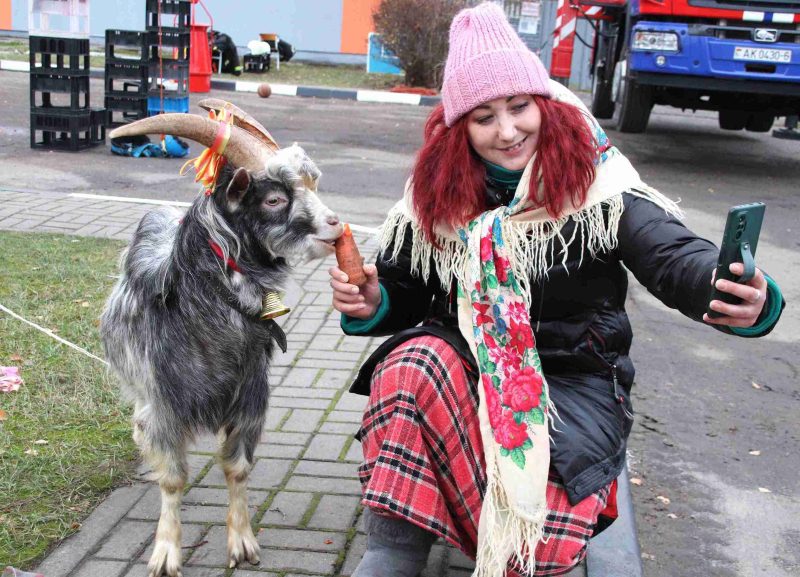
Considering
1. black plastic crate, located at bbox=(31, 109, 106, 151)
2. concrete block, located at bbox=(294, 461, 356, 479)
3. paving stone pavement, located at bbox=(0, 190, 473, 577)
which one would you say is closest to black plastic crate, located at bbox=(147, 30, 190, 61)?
black plastic crate, located at bbox=(31, 109, 106, 151)

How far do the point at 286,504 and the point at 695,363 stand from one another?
2.78m

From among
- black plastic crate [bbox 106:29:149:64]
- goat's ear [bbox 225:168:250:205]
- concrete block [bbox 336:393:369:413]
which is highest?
black plastic crate [bbox 106:29:149:64]

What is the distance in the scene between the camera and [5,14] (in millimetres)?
23812

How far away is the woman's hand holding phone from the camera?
2.30m

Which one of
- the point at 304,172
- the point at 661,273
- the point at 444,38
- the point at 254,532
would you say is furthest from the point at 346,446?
the point at 444,38

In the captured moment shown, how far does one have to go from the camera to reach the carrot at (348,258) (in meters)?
2.96

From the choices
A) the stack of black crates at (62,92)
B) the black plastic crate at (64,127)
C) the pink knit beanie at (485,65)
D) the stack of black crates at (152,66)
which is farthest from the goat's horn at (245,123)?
the stack of black crates at (152,66)

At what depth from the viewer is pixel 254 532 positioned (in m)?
3.33

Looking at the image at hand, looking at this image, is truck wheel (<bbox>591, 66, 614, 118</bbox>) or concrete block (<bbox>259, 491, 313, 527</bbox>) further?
truck wheel (<bbox>591, 66, 614, 118</bbox>)

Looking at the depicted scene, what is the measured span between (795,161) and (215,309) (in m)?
11.3

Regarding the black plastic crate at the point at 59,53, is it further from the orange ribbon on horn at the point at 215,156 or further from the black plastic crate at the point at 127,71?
the orange ribbon on horn at the point at 215,156

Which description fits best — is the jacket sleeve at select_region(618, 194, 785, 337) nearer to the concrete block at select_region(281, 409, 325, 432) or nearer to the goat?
the goat

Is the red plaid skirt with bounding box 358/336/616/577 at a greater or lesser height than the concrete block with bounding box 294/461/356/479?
greater

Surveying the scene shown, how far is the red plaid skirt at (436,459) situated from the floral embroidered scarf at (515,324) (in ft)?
0.23
